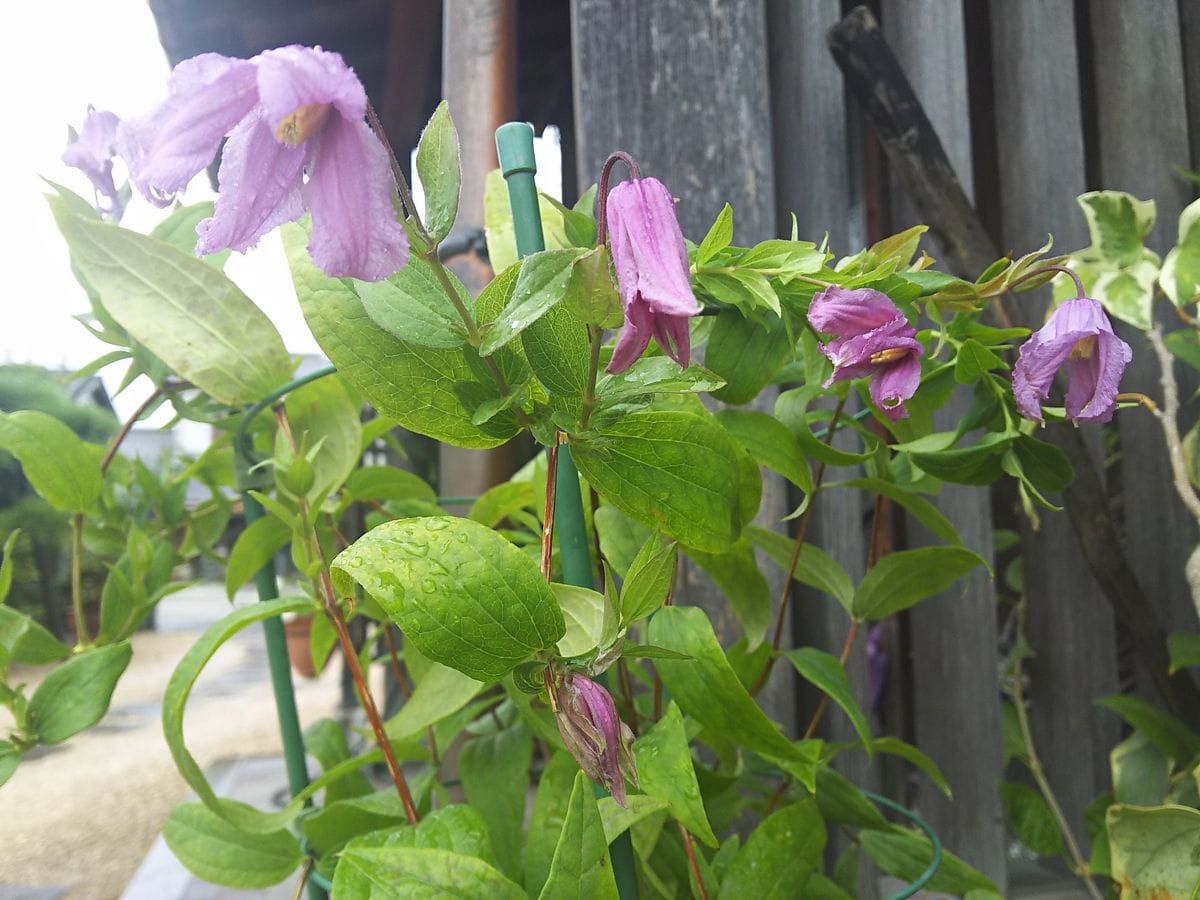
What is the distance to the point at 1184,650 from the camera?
1.97 ft

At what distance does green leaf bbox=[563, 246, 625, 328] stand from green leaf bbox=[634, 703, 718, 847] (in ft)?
0.49

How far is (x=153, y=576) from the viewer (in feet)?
1.66

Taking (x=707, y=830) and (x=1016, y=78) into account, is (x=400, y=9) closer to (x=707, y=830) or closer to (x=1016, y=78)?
(x=1016, y=78)

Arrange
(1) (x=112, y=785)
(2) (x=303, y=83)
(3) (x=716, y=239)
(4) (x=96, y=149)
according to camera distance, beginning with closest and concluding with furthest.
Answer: (2) (x=303, y=83) → (3) (x=716, y=239) → (4) (x=96, y=149) → (1) (x=112, y=785)

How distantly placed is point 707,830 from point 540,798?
0.35ft

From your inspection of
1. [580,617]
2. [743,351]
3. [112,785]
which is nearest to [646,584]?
[580,617]

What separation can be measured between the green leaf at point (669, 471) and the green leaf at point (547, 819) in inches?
4.6

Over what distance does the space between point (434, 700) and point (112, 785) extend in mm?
1413

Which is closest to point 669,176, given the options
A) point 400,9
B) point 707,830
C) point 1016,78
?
point 1016,78

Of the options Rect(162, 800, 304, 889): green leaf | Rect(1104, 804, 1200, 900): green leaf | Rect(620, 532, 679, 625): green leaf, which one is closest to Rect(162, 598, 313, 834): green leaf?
Rect(162, 800, 304, 889): green leaf

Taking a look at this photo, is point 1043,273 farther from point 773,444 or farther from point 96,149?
point 96,149

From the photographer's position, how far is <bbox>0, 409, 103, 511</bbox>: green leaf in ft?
1.34

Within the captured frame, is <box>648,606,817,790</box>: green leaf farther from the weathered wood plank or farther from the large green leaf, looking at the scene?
the weathered wood plank

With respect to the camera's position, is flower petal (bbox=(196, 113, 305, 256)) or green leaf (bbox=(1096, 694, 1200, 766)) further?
green leaf (bbox=(1096, 694, 1200, 766))
